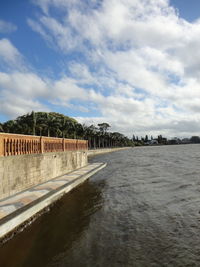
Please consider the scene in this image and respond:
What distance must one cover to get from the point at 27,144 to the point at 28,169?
121 cm

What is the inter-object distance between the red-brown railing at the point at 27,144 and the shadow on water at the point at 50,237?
2.90 metres

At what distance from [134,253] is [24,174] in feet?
20.5

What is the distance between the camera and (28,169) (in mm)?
9906

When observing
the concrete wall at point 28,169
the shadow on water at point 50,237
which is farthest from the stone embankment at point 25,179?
the shadow on water at point 50,237

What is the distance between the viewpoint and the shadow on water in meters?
4.84

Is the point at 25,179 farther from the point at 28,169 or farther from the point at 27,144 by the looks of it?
the point at 27,144

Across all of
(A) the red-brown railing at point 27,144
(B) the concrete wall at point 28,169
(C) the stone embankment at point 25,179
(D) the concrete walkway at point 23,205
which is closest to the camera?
(D) the concrete walkway at point 23,205

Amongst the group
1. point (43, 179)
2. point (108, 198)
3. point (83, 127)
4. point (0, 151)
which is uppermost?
point (83, 127)

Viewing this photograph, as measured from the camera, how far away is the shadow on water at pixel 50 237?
15.9 feet

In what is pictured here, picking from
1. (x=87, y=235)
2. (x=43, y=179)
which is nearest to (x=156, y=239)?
(x=87, y=235)

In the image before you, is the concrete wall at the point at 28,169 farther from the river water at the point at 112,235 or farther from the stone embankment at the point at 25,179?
the river water at the point at 112,235

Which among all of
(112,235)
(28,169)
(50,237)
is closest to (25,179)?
(28,169)

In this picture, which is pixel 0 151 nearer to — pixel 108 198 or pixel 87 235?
pixel 87 235

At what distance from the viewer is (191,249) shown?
17.3ft
